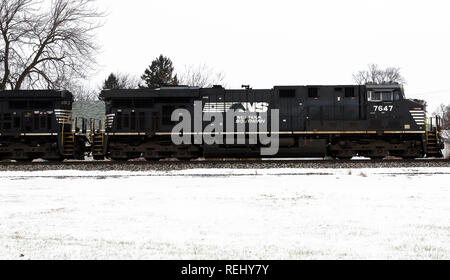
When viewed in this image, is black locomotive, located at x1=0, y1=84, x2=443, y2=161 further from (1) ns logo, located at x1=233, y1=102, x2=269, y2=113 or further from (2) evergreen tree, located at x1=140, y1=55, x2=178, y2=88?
(2) evergreen tree, located at x1=140, y1=55, x2=178, y2=88

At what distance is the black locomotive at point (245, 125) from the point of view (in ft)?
58.7

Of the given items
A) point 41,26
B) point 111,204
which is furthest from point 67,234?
point 41,26

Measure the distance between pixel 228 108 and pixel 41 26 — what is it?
1863 cm

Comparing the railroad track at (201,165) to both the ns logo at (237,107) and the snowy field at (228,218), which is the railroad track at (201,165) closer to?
the ns logo at (237,107)

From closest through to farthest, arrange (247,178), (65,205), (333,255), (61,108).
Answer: (333,255), (65,205), (247,178), (61,108)

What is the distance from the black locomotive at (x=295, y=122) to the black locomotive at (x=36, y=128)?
5.86 feet

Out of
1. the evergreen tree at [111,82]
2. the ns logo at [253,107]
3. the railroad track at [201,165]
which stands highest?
the evergreen tree at [111,82]

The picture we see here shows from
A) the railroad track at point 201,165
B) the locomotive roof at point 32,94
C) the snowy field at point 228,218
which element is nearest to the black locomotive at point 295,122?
the railroad track at point 201,165

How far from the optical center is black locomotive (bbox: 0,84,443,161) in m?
17.9

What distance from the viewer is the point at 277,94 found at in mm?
18438

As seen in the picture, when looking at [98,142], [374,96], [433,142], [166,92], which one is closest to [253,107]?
[166,92]

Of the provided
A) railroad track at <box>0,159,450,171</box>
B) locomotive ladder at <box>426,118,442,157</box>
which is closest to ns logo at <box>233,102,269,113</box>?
railroad track at <box>0,159,450,171</box>

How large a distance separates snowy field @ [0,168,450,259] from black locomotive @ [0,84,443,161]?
5.15 metres

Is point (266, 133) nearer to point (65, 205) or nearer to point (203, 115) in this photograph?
point (203, 115)
